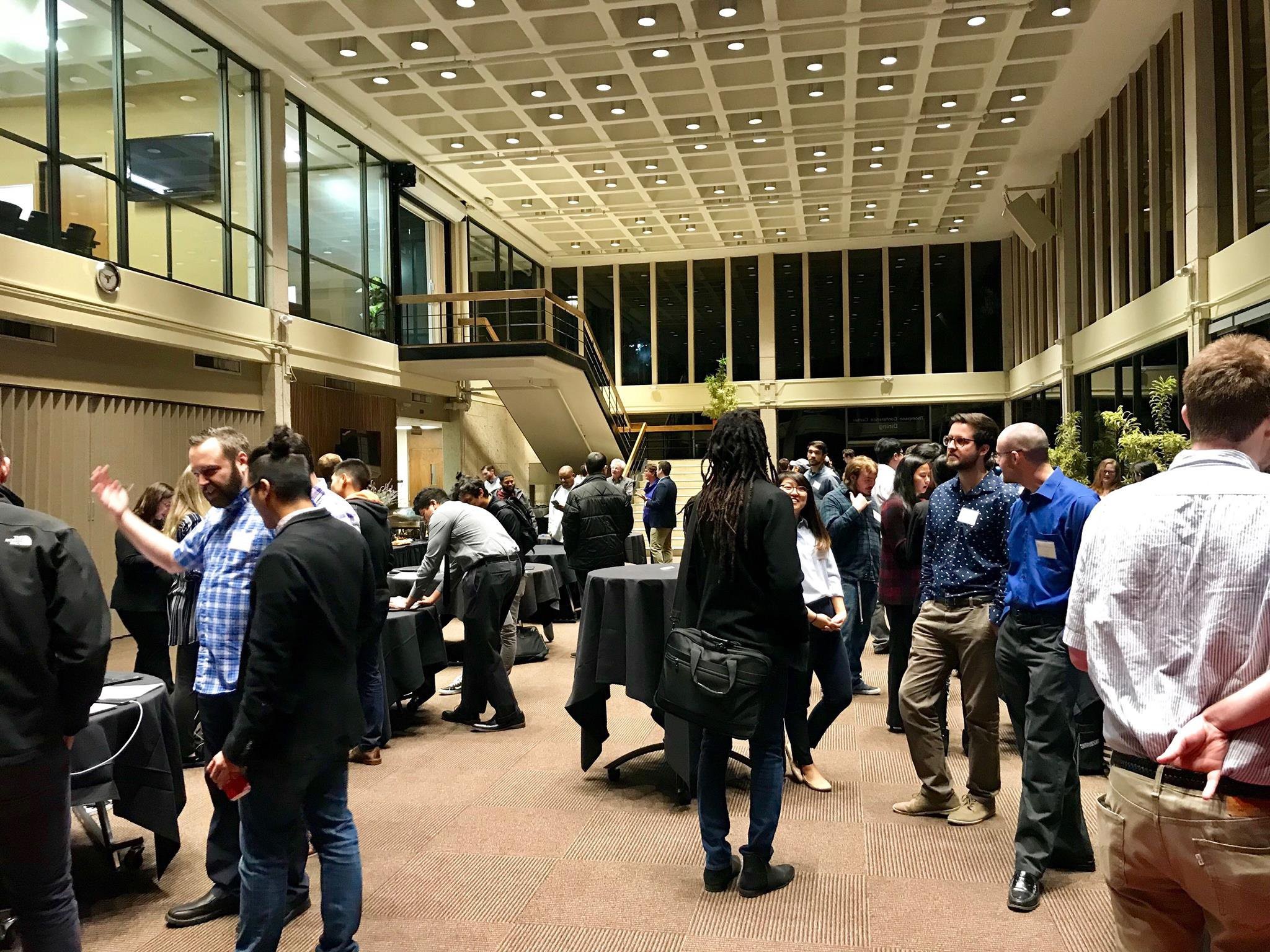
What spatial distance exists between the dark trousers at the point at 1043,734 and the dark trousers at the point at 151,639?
413 cm

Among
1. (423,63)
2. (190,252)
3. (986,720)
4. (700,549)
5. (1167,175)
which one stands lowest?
(986,720)

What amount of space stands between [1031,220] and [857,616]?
11302 millimetres

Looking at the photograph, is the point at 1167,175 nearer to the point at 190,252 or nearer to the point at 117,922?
the point at 190,252

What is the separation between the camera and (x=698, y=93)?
1244 cm

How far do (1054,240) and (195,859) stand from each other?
1642 centimetres

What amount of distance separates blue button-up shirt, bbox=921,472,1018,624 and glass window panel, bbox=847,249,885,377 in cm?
1772

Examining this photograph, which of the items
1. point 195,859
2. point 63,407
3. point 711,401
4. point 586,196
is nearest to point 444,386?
point 586,196

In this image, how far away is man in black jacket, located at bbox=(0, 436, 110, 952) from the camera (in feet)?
7.59

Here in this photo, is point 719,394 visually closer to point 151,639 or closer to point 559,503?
point 559,503

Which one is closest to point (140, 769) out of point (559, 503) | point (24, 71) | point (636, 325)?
point (24, 71)

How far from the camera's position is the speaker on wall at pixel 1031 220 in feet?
49.4

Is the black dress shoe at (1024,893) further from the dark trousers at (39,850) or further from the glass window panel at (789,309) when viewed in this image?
the glass window panel at (789,309)

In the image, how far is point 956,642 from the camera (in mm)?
4016

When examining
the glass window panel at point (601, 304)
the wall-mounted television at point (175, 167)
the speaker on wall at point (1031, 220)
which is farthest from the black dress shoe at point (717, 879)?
the glass window panel at point (601, 304)
